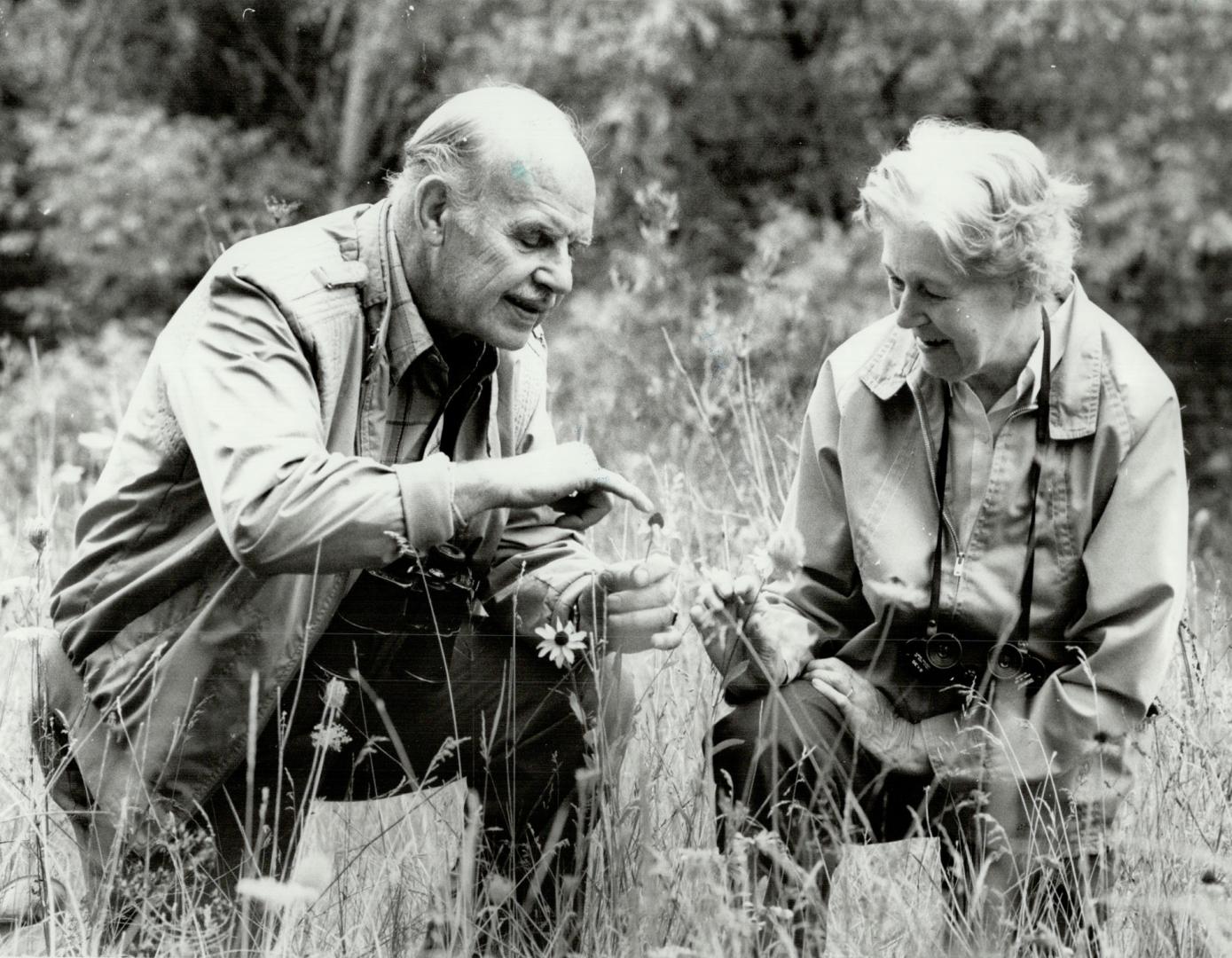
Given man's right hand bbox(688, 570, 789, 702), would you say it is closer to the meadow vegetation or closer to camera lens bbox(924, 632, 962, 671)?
camera lens bbox(924, 632, 962, 671)

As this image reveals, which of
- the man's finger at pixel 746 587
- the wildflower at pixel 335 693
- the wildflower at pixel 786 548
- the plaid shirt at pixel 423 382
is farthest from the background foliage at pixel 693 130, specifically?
the wildflower at pixel 786 548

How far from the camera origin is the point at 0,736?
3.53 m

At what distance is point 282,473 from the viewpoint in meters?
2.44

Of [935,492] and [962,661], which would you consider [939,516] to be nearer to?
[935,492]

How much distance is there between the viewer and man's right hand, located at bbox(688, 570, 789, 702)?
2525mm

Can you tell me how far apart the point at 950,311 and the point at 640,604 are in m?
0.71

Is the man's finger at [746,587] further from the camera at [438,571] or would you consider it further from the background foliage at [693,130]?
the background foliage at [693,130]

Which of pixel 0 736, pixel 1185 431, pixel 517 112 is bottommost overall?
pixel 1185 431

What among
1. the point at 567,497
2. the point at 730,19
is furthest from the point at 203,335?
the point at 730,19

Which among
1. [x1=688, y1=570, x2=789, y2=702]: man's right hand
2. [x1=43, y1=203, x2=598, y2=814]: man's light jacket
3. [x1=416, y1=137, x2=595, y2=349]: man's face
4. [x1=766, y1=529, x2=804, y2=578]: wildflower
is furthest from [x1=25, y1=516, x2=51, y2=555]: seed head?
[x1=766, y1=529, x2=804, y2=578]: wildflower

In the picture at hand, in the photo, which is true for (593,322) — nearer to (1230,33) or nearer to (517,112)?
(1230,33)

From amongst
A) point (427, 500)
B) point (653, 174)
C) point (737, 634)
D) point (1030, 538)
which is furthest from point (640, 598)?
point (653, 174)

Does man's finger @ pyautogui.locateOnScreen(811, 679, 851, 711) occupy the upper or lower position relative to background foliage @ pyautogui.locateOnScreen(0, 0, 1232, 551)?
lower

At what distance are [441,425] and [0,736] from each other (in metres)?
1.34
